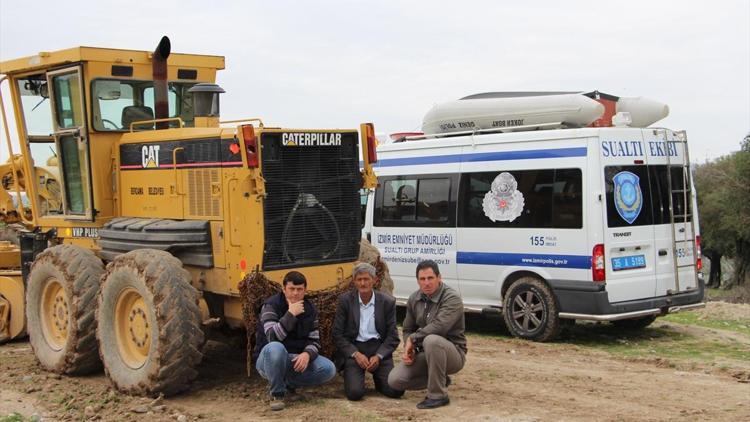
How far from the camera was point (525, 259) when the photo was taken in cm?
1073

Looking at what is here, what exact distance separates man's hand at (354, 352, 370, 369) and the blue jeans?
21cm

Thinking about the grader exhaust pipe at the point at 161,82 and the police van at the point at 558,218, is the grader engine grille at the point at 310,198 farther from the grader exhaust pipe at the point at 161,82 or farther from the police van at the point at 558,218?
the police van at the point at 558,218

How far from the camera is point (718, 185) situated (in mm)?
36969

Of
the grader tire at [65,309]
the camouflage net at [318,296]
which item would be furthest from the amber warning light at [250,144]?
the grader tire at [65,309]

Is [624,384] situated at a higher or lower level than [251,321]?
lower

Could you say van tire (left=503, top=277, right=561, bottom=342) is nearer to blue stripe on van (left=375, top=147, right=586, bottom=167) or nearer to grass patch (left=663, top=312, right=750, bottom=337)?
blue stripe on van (left=375, top=147, right=586, bottom=167)

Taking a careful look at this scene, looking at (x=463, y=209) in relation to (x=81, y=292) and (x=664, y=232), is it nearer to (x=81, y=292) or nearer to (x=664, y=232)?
(x=664, y=232)

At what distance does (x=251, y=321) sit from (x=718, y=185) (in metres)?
33.6

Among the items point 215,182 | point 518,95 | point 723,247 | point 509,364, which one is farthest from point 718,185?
point 215,182

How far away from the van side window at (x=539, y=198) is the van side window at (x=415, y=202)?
43cm

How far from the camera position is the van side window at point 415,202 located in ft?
38.4

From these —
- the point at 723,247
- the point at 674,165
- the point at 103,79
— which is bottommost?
the point at 723,247

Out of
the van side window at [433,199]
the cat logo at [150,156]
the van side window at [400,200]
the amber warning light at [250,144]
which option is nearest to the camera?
the amber warning light at [250,144]

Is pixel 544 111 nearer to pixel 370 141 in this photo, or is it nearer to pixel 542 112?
pixel 542 112
